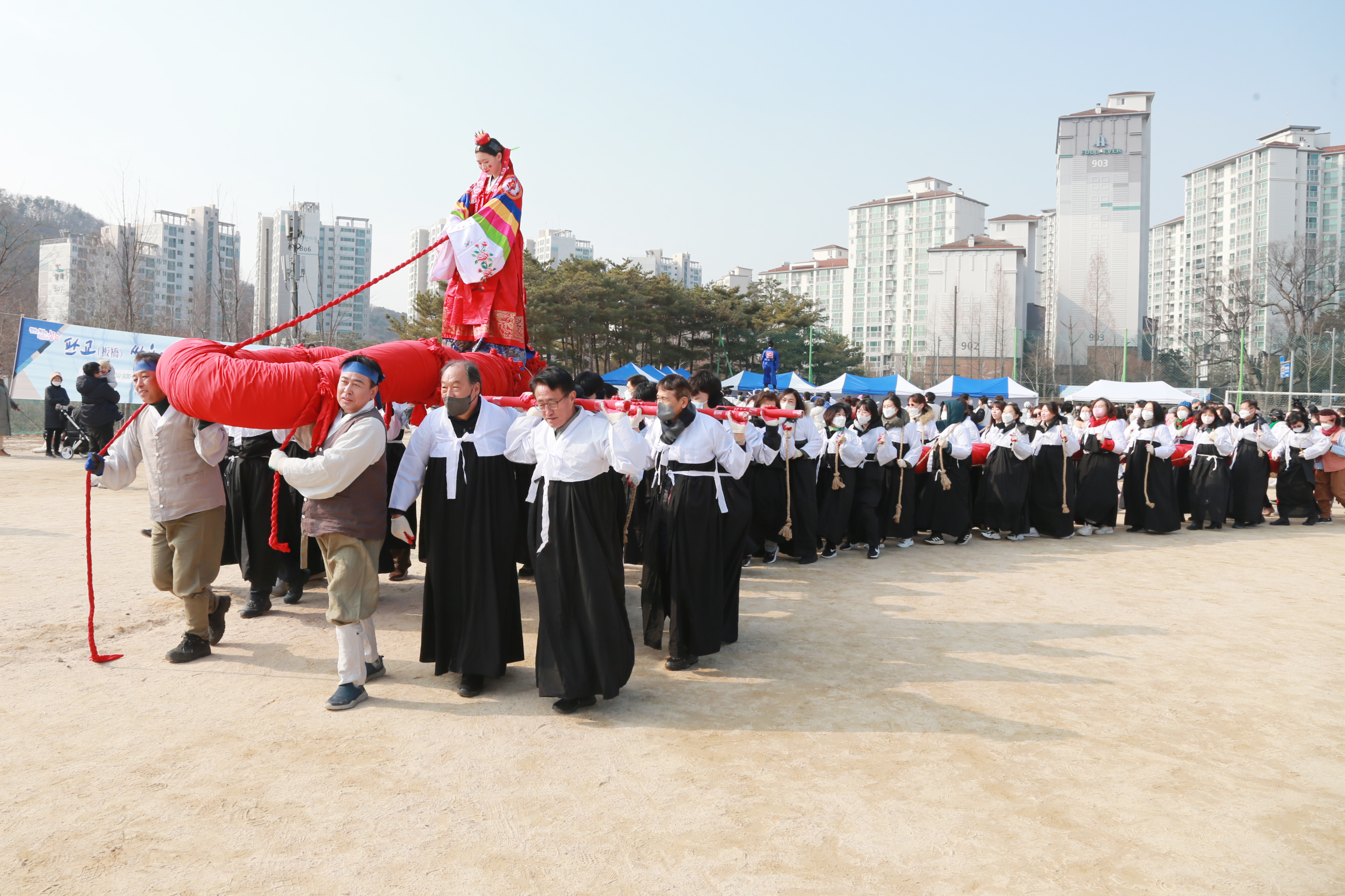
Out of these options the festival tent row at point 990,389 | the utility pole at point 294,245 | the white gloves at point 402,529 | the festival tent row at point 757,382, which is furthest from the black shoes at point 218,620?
the festival tent row at point 990,389

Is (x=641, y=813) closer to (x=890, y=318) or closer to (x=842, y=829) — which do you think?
(x=842, y=829)

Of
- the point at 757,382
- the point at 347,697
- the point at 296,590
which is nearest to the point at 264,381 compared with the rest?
the point at 347,697

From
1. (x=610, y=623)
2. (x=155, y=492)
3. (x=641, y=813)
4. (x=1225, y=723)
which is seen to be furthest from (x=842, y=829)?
(x=155, y=492)

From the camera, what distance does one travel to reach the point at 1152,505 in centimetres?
1074

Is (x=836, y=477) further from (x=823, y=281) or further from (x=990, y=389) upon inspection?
(x=823, y=281)

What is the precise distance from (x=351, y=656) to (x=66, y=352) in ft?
50.2

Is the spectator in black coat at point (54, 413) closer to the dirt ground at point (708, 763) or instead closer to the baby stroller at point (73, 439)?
the baby stroller at point (73, 439)

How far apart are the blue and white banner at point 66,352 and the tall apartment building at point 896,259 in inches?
2320

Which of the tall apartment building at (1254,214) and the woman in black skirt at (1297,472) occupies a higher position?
the tall apartment building at (1254,214)

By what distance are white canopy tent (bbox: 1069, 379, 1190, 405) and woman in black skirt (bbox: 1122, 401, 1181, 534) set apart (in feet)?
43.9

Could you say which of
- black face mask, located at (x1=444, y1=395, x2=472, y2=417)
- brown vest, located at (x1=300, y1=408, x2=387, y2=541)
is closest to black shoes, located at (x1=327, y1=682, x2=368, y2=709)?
brown vest, located at (x1=300, y1=408, x2=387, y2=541)

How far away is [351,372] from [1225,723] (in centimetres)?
451

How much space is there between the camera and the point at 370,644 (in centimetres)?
437

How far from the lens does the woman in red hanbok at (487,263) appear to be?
214 inches
